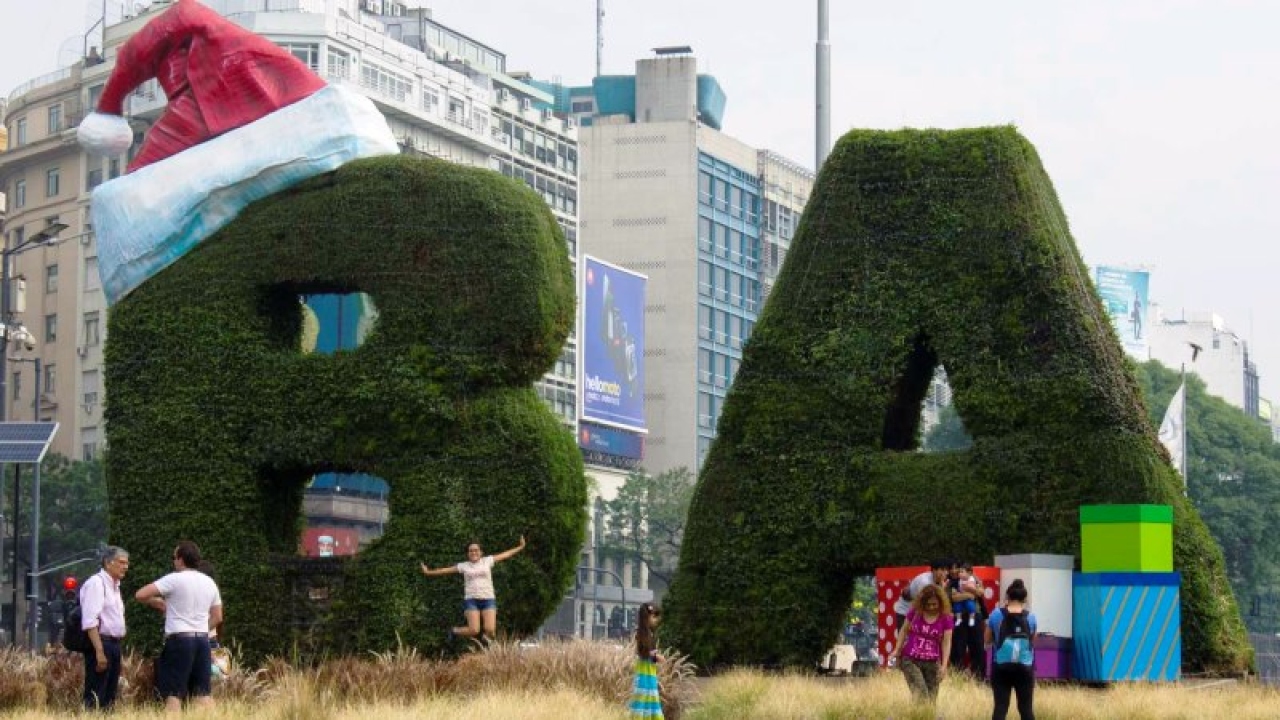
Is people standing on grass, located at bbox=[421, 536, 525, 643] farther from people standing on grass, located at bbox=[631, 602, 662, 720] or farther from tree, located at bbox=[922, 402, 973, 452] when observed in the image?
tree, located at bbox=[922, 402, 973, 452]

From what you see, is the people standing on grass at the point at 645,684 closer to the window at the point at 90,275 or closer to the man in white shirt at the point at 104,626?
the man in white shirt at the point at 104,626

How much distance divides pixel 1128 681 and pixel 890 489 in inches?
134

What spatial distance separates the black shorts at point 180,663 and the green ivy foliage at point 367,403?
6949 mm

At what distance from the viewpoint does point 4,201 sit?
91.3 metres

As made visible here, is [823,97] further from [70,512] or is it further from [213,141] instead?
[70,512]

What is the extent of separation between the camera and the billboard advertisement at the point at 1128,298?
12569 centimetres

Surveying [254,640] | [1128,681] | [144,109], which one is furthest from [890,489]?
[144,109]

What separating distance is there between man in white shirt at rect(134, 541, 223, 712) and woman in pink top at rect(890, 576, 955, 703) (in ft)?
20.1

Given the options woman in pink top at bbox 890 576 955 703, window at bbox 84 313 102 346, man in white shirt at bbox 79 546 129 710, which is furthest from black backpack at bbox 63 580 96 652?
window at bbox 84 313 102 346

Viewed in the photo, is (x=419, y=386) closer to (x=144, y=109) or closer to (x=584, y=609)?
(x=144, y=109)

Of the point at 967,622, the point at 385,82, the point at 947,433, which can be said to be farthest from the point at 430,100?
the point at 967,622

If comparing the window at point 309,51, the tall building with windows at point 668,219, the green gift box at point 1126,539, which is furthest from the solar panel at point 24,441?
the tall building with windows at point 668,219

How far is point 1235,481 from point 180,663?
70.5m

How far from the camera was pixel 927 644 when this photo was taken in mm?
19672
